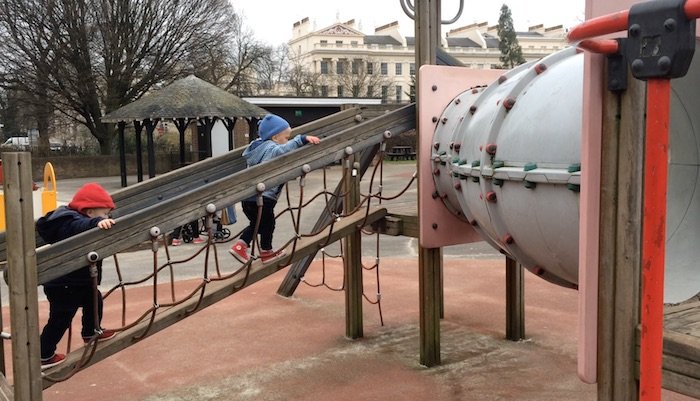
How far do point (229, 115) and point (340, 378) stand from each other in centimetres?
1259

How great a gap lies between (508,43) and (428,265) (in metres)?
76.3

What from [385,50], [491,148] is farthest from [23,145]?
[385,50]

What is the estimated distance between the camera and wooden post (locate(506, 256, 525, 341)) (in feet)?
18.8

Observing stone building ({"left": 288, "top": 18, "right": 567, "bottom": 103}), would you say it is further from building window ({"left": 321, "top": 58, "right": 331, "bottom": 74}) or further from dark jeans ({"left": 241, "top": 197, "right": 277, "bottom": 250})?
dark jeans ({"left": 241, "top": 197, "right": 277, "bottom": 250})

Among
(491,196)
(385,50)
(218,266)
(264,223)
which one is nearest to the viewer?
(491,196)

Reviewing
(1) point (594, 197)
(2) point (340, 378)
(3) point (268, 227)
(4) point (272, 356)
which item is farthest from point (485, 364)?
(1) point (594, 197)

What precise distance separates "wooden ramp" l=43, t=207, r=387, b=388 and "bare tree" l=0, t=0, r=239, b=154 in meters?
29.9

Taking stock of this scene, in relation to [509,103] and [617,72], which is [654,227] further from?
[509,103]

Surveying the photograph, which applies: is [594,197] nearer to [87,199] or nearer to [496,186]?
[496,186]

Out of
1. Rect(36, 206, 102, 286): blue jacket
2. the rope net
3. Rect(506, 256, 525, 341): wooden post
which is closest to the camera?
→ the rope net

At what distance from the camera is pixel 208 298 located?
13.1 feet

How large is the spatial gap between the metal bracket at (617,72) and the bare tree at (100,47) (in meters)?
32.8

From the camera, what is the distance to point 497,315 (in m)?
6.58

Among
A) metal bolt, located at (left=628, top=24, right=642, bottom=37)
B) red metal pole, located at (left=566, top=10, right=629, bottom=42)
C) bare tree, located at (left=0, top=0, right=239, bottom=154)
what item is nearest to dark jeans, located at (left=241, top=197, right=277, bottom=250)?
red metal pole, located at (left=566, top=10, right=629, bottom=42)
